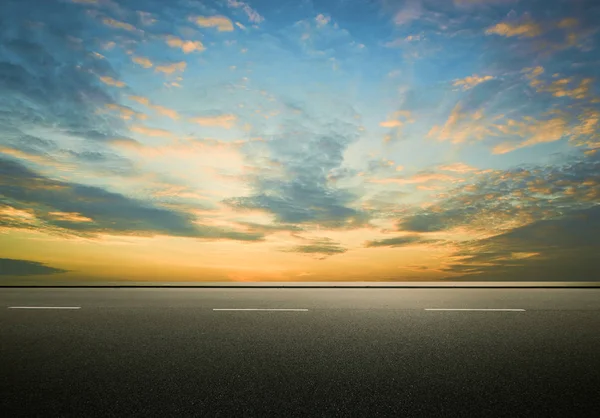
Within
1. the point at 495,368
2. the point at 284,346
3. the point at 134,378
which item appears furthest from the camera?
the point at 284,346

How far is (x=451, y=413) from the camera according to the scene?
351 cm

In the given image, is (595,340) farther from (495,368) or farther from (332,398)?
(332,398)

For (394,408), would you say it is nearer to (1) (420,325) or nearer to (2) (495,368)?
(2) (495,368)

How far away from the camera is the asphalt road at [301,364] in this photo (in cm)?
370

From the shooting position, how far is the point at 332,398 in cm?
384

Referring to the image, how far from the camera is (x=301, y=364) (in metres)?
5.00

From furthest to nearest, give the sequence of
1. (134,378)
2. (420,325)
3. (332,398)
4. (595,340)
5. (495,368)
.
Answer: (420,325)
(595,340)
(495,368)
(134,378)
(332,398)

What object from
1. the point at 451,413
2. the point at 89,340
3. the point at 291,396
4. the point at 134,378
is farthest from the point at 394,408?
the point at 89,340

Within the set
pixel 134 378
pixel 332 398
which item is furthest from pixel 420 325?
pixel 134 378

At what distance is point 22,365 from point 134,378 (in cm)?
160

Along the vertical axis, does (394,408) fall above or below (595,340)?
below

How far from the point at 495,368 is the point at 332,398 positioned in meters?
2.10

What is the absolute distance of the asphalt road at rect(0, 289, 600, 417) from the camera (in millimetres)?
3701

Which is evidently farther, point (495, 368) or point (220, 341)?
point (220, 341)
